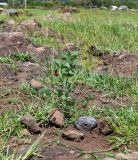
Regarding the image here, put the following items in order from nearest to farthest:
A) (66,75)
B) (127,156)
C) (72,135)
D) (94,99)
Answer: (127,156) → (72,135) → (66,75) → (94,99)

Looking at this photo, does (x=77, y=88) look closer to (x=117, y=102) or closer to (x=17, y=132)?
(x=117, y=102)

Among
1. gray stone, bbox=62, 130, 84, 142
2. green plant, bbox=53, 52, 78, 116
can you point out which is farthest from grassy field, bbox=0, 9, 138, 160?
gray stone, bbox=62, 130, 84, 142

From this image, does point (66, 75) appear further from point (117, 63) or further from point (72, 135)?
point (117, 63)

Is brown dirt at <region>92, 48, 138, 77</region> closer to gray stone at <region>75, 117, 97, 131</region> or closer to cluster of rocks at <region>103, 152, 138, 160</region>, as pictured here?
gray stone at <region>75, 117, 97, 131</region>

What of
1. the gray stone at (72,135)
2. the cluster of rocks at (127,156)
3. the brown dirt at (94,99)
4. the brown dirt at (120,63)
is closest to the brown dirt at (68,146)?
the gray stone at (72,135)

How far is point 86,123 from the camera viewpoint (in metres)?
3.26

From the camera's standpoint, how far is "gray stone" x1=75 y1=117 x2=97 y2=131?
3239mm

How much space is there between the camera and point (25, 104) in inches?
141

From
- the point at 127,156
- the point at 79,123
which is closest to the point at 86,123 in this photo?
the point at 79,123

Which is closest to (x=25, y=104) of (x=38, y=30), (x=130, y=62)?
(x=130, y=62)

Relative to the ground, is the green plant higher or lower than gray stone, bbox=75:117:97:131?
higher

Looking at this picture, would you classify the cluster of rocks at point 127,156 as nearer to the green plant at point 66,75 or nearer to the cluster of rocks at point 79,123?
the cluster of rocks at point 79,123

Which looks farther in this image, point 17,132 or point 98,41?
point 98,41

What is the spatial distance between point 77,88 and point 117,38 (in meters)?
3.78
